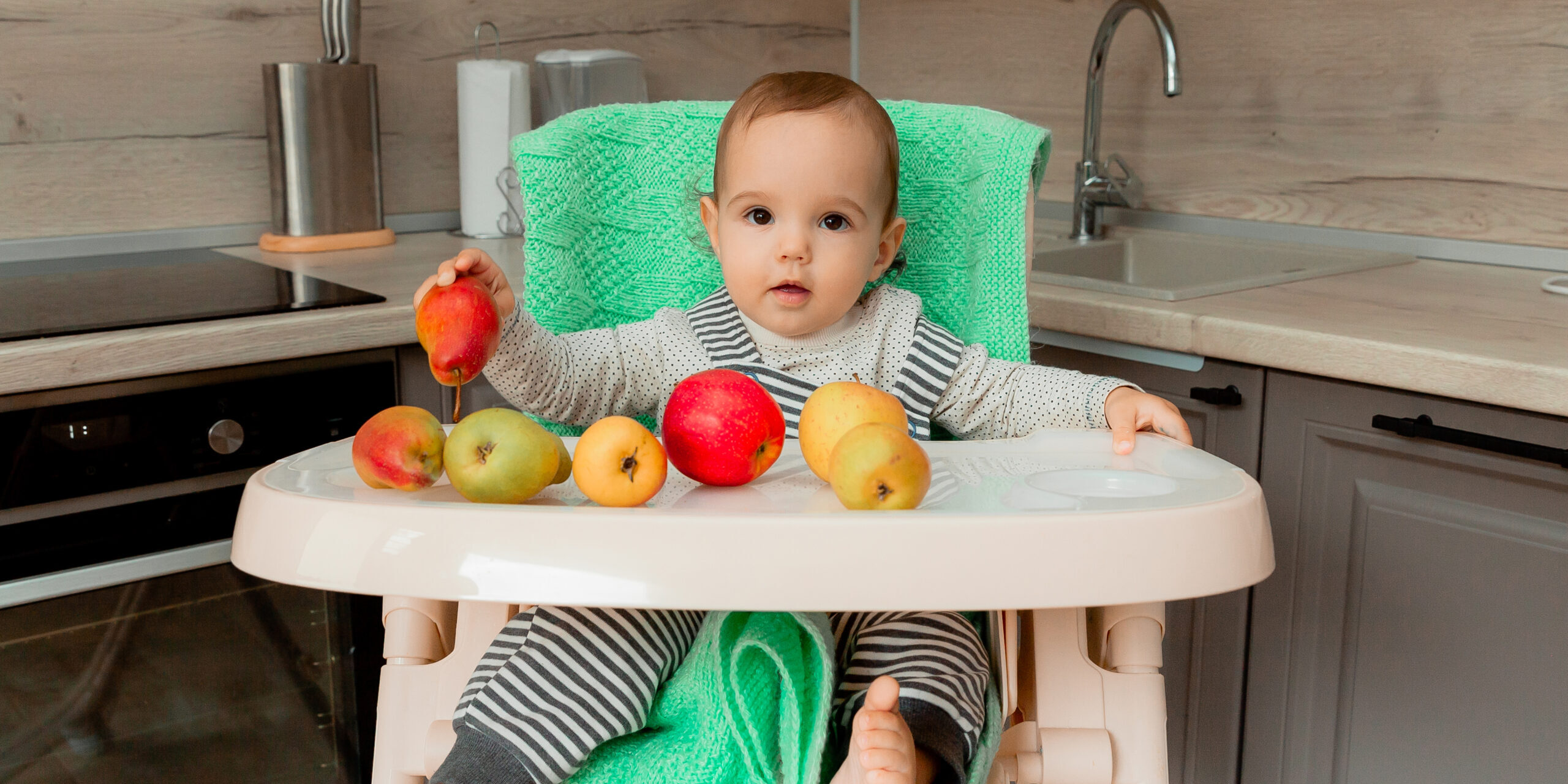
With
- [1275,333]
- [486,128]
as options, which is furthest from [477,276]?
[486,128]

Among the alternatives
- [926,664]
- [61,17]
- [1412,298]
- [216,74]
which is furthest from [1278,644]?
[61,17]

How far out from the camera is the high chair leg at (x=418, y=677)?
36.4 inches

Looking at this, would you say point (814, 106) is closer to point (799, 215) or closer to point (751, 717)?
point (799, 215)

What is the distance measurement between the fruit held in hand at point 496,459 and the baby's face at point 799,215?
1.11ft

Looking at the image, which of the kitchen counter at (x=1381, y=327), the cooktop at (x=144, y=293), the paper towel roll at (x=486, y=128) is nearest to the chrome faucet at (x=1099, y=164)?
the kitchen counter at (x=1381, y=327)

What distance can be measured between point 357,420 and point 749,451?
0.68 m

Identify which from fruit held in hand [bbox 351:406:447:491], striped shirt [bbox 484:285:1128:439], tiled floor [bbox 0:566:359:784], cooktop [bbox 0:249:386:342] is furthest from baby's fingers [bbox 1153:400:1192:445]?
tiled floor [bbox 0:566:359:784]

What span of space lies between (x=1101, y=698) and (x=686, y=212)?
0.61m

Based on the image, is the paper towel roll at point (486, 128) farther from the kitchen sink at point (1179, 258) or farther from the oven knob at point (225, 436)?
the kitchen sink at point (1179, 258)

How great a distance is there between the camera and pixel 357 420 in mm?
1365

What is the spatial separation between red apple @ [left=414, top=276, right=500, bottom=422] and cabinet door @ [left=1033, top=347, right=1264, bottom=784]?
0.81 m

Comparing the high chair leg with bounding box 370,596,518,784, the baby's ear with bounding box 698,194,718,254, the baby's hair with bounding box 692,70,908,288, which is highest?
the baby's hair with bounding box 692,70,908,288

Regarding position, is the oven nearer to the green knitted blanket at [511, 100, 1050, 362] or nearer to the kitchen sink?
the green knitted blanket at [511, 100, 1050, 362]

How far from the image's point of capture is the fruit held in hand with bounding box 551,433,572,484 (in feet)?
2.71
